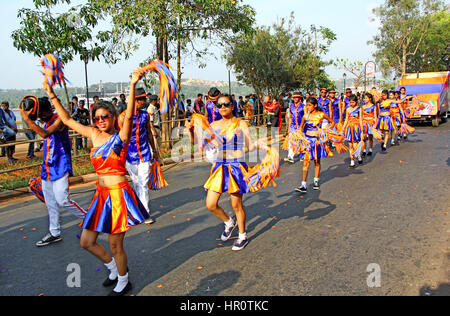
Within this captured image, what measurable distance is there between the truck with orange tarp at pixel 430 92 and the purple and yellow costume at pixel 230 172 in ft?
57.5

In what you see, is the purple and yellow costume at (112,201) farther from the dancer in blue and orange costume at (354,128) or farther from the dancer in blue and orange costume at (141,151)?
the dancer in blue and orange costume at (354,128)

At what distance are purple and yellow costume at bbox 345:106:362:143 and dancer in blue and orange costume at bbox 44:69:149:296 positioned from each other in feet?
24.7

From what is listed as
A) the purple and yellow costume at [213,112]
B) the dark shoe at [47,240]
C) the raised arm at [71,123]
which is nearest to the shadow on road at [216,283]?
the raised arm at [71,123]

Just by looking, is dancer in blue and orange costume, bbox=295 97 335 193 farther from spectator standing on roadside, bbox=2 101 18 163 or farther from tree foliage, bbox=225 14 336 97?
tree foliage, bbox=225 14 336 97

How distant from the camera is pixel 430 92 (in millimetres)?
20859

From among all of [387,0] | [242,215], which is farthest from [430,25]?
[242,215]

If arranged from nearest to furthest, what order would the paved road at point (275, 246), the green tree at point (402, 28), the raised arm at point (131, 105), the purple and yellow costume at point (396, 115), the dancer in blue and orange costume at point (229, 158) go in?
the raised arm at point (131, 105) < the paved road at point (275, 246) < the dancer in blue and orange costume at point (229, 158) < the purple and yellow costume at point (396, 115) < the green tree at point (402, 28)

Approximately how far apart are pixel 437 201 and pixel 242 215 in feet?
12.4

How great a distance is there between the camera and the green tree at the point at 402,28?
46.8 metres

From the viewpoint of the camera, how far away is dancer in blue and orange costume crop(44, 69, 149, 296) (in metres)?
3.47

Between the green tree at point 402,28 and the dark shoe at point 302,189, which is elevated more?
the green tree at point 402,28

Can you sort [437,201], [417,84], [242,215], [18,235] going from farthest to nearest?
[417,84] < [437,201] < [18,235] < [242,215]
